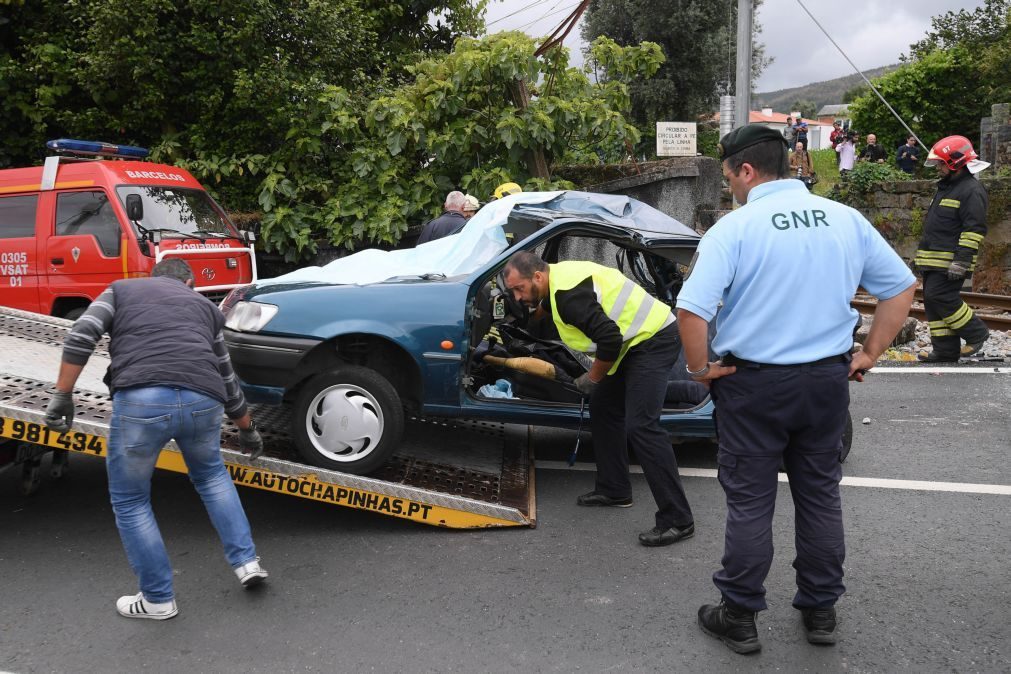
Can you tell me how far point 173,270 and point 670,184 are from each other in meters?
10.1

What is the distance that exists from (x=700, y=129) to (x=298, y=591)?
2612cm

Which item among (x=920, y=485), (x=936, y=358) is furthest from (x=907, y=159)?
(x=920, y=485)

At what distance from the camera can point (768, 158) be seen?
3.34 metres

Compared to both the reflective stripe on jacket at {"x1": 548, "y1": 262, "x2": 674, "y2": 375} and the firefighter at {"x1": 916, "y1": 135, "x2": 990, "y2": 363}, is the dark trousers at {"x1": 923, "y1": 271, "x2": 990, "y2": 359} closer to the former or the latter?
the firefighter at {"x1": 916, "y1": 135, "x2": 990, "y2": 363}

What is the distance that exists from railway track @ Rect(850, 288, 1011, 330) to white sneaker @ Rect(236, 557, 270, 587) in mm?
8945

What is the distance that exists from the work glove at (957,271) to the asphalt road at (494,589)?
9.67ft

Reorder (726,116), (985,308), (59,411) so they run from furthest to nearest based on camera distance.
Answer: (726,116), (985,308), (59,411)

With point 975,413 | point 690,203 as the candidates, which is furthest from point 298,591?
point 690,203

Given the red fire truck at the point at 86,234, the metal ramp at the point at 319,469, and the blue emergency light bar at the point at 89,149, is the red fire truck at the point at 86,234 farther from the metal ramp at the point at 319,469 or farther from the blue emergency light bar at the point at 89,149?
the metal ramp at the point at 319,469

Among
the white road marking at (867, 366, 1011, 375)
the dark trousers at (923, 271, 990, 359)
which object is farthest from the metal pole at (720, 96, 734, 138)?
the white road marking at (867, 366, 1011, 375)

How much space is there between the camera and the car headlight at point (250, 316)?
4.97m

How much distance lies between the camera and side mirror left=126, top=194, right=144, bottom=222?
8.69 meters

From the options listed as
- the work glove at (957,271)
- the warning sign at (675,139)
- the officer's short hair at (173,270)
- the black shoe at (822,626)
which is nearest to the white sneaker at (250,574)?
the officer's short hair at (173,270)

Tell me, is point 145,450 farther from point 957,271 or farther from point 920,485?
point 957,271
